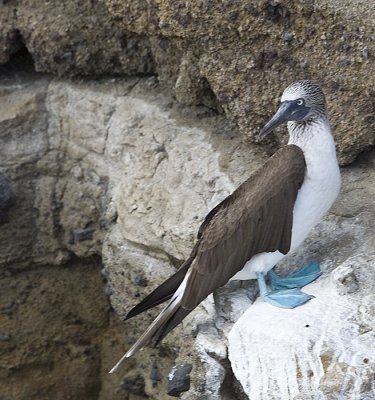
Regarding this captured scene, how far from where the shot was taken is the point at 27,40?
6543mm

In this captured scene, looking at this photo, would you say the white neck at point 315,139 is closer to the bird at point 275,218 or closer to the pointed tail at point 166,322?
the bird at point 275,218

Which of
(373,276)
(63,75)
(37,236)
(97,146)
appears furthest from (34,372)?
(373,276)

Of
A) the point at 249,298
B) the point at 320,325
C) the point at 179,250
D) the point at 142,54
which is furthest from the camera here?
the point at 142,54

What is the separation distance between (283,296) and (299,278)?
174 millimetres

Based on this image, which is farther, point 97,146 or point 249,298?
point 97,146

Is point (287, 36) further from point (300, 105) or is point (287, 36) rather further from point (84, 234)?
point (84, 234)

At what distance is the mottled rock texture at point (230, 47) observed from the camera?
16.5ft

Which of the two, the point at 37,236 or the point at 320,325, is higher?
the point at 320,325

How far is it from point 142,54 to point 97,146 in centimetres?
64

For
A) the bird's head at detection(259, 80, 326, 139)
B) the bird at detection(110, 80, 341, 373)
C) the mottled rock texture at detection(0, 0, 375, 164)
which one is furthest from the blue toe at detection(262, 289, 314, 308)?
the mottled rock texture at detection(0, 0, 375, 164)

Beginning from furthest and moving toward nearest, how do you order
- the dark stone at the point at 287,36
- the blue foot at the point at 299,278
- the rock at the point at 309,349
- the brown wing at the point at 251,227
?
the dark stone at the point at 287,36 < the blue foot at the point at 299,278 < the brown wing at the point at 251,227 < the rock at the point at 309,349

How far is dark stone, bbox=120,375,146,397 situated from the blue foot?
1.41 metres

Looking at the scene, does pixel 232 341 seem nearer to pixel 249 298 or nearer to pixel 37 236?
pixel 249 298

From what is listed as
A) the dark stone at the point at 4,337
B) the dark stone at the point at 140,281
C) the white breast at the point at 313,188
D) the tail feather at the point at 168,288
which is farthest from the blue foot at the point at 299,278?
the dark stone at the point at 4,337
